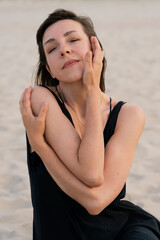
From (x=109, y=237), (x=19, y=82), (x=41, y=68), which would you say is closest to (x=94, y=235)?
(x=109, y=237)

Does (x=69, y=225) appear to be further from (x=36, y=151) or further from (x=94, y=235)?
(x=36, y=151)

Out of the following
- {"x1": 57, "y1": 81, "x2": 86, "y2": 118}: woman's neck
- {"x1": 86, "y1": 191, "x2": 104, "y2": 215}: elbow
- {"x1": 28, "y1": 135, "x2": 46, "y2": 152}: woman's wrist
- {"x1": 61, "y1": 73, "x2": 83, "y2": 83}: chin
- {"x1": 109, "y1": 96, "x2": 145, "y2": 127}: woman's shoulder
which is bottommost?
{"x1": 86, "y1": 191, "x2": 104, "y2": 215}: elbow

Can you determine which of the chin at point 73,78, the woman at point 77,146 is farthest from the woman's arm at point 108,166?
the chin at point 73,78

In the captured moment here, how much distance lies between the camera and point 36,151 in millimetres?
2271

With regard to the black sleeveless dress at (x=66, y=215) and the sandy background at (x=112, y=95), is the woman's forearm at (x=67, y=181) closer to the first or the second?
the black sleeveless dress at (x=66, y=215)

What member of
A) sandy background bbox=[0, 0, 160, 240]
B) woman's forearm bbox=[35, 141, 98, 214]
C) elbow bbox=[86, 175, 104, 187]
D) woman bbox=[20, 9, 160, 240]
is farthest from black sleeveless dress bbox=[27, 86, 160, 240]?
sandy background bbox=[0, 0, 160, 240]

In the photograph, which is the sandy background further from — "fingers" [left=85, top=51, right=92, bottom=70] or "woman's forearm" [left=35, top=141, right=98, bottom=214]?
"fingers" [left=85, top=51, right=92, bottom=70]

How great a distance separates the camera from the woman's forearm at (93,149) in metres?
2.15

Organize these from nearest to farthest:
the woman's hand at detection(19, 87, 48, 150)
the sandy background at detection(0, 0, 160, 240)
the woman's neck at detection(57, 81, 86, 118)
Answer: the woman's hand at detection(19, 87, 48, 150), the woman's neck at detection(57, 81, 86, 118), the sandy background at detection(0, 0, 160, 240)

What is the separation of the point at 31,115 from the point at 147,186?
2.01 meters

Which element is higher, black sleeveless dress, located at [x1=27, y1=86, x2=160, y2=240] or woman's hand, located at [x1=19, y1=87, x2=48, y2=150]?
woman's hand, located at [x1=19, y1=87, x2=48, y2=150]

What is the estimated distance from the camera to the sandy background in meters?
3.61

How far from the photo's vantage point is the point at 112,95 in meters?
7.18

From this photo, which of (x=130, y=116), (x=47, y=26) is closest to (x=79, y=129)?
(x=130, y=116)
